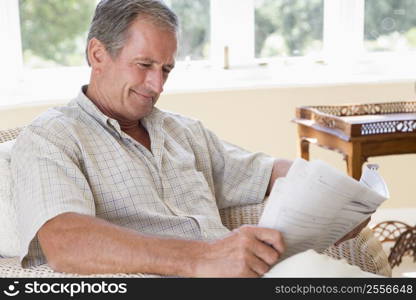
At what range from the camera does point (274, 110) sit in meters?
3.59

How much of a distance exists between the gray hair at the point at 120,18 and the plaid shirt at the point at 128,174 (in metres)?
0.16

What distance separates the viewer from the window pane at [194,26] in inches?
144

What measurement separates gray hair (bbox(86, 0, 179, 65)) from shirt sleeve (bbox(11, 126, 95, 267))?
28 centimetres

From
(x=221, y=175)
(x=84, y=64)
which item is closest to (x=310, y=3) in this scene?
(x=84, y=64)

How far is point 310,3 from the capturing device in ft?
12.6

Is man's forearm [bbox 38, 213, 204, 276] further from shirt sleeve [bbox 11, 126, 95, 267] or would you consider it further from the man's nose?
the man's nose

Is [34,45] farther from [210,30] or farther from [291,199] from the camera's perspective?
[291,199]

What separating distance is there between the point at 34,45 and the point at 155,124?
161 centimetres

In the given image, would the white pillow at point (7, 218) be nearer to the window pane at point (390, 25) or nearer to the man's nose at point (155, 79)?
the man's nose at point (155, 79)

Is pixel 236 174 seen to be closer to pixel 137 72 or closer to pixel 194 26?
pixel 137 72

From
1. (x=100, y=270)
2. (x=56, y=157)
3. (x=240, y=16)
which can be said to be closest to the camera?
(x=100, y=270)

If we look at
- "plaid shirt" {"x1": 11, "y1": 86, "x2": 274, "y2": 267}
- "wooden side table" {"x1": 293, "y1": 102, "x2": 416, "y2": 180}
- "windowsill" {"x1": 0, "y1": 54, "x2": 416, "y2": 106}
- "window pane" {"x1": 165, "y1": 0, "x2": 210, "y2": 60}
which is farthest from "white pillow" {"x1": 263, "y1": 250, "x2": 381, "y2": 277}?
"window pane" {"x1": 165, "y1": 0, "x2": 210, "y2": 60}

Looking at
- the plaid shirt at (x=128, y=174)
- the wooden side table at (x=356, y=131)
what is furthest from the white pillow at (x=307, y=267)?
the wooden side table at (x=356, y=131)

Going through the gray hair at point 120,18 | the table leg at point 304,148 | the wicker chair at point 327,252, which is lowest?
the table leg at point 304,148
